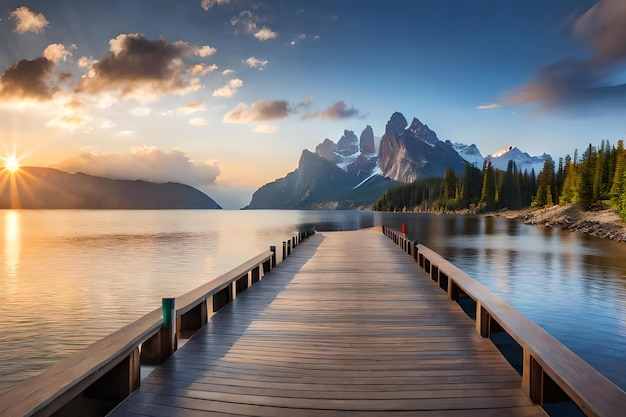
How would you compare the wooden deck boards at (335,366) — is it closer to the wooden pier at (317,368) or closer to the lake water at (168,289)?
the wooden pier at (317,368)

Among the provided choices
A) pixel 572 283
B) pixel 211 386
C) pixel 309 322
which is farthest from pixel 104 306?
pixel 572 283

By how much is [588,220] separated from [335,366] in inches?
3150

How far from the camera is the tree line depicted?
7950 centimetres

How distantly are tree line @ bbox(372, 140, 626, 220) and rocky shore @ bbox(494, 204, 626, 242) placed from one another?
1.97 m

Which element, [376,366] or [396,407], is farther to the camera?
[376,366]

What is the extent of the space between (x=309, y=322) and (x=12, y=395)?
5851mm

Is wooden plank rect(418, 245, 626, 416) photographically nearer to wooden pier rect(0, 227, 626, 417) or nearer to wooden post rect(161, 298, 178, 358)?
wooden pier rect(0, 227, 626, 417)

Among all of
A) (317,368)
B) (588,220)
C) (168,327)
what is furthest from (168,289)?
(588,220)

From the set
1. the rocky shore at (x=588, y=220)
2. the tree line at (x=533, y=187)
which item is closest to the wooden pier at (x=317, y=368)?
the rocky shore at (x=588, y=220)

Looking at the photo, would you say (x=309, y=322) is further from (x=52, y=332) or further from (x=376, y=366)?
(x=52, y=332)

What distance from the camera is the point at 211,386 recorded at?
550 cm

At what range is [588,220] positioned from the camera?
7056 cm

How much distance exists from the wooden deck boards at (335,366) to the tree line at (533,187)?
66.0 m

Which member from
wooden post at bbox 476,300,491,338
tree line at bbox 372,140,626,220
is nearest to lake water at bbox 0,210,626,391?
wooden post at bbox 476,300,491,338
